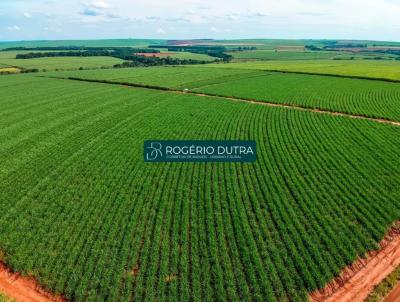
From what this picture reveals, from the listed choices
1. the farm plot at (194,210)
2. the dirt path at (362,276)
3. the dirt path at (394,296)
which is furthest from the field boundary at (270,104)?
the dirt path at (394,296)

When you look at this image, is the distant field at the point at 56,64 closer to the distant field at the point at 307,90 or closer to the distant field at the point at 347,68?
the distant field at the point at 307,90

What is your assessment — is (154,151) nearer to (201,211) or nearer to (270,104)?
(201,211)

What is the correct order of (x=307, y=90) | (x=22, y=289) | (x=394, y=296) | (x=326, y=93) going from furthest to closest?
(x=307, y=90), (x=326, y=93), (x=22, y=289), (x=394, y=296)

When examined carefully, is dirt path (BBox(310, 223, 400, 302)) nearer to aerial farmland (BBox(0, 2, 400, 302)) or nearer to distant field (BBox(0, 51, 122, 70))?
aerial farmland (BBox(0, 2, 400, 302))

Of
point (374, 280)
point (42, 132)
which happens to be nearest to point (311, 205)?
point (374, 280)

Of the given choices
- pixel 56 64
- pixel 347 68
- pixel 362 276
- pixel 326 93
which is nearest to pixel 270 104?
pixel 326 93

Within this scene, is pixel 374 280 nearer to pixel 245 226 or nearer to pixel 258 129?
pixel 245 226
